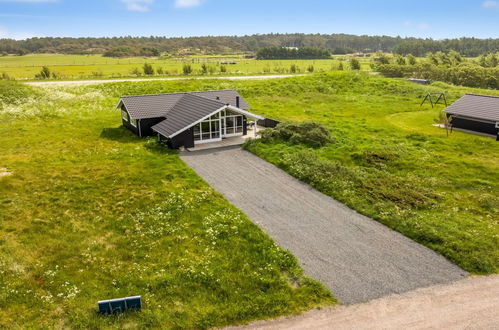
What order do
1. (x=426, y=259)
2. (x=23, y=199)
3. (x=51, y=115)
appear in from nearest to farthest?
(x=426, y=259)
(x=23, y=199)
(x=51, y=115)

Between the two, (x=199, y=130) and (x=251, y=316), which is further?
(x=199, y=130)

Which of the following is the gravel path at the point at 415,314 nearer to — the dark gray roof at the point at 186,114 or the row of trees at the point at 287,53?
the dark gray roof at the point at 186,114

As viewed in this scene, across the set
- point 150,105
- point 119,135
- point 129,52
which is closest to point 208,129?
point 150,105

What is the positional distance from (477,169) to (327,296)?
55.2ft

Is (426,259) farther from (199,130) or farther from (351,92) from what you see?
(351,92)

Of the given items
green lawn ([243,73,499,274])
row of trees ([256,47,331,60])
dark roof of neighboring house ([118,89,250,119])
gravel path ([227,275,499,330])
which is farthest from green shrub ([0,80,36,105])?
row of trees ([256,47,331,60])

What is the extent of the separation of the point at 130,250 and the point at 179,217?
10.3 feet

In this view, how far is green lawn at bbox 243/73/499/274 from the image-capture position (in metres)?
15.4

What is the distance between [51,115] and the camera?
125 ft

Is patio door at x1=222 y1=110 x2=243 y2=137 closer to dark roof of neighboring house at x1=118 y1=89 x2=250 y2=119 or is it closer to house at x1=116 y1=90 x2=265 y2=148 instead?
house at x1=116 y1=90 x2=265 y2=148

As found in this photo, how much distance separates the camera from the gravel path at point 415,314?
10.8m

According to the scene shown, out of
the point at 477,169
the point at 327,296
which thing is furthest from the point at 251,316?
the point at 477,169

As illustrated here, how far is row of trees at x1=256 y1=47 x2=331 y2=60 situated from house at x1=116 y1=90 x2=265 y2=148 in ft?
359

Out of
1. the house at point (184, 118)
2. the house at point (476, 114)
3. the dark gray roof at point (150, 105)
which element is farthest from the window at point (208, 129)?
the house at point (476, 114)
